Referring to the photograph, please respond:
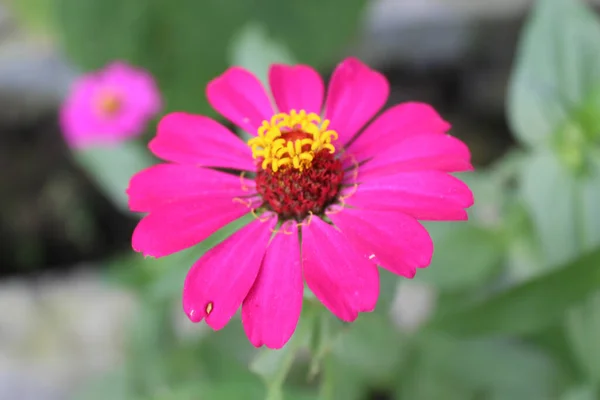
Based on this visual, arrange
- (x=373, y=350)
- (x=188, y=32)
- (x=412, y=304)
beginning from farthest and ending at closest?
(x=188, y=32) < (x=412, y=304) < (x=373, y=350)

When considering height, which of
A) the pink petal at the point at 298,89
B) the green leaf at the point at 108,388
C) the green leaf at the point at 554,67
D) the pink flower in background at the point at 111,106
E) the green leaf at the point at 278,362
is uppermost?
the pink petal at the point at 298,89

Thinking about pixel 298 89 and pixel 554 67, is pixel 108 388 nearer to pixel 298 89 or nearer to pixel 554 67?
pixel 298 89

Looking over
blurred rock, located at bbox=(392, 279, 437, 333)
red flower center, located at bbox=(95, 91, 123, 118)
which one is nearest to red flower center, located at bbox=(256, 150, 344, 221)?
blurred rock, located at bbox=(392, 279, 437, 333)

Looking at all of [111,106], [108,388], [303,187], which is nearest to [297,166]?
[303,187]

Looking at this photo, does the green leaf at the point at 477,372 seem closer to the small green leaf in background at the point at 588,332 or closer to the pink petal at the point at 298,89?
the small green leaf in background at the point at 588,332

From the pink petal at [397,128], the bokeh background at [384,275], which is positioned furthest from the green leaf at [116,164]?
the pink petal at [397,128]
